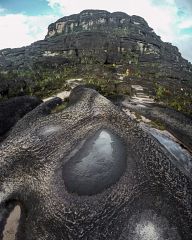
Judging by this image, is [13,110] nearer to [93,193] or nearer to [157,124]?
[157,124]

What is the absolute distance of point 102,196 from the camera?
52.7ft

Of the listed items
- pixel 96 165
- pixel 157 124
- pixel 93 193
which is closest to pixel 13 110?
pixel 157 124

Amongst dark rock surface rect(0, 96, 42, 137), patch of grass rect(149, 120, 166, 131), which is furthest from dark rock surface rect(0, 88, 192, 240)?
dark rock surface rect(0, 96, 42, 137)

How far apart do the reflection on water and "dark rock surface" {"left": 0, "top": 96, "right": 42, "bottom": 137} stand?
14.9 metres

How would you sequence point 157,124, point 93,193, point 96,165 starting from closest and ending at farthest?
point 93,193 < point 96,165 < point 157,124

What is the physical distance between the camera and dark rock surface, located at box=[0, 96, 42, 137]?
3158 centimetres

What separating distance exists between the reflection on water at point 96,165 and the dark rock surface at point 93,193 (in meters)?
0.20

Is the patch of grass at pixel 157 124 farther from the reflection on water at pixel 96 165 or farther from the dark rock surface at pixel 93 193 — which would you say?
the reflection on water at pixel 96 165

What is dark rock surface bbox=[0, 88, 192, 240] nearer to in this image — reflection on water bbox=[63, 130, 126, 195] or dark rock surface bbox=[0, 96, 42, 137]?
reflection on water bbox=[63, 130, 126, 195]

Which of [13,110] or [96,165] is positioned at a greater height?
[96,165]

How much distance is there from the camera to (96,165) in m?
17.6

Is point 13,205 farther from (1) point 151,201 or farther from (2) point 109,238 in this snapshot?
(1) point 151,201

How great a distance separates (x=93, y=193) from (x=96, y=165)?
6.13 feet

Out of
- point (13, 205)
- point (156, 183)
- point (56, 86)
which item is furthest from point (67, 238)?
point (56, 86)
